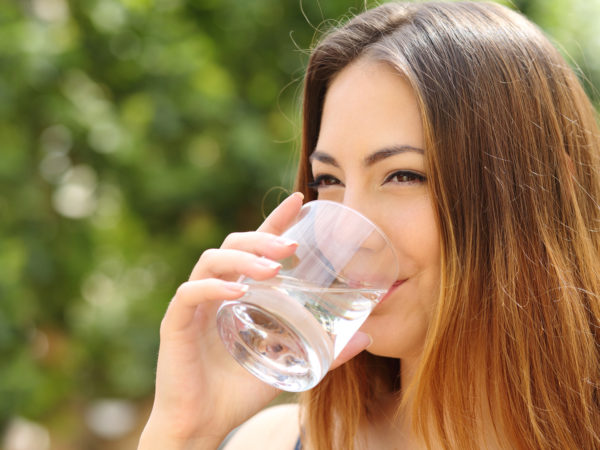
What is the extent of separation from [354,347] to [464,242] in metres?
0.31

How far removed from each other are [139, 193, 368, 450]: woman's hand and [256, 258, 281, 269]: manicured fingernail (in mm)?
111

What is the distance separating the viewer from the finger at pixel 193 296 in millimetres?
1216

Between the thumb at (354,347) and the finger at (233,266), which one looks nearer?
the finger at (233,266)

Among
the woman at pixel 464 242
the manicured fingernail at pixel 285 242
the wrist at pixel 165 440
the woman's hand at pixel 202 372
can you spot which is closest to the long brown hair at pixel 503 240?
the woman at pixel 464 242

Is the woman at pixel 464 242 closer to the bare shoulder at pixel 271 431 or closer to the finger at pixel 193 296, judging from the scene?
the finger at pixel 193 296

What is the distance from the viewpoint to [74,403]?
518 centimetres

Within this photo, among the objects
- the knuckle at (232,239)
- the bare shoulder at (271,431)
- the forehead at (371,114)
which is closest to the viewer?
the knuckle at (232,239)

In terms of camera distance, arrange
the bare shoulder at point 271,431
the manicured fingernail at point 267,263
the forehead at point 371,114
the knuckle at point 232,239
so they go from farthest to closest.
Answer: the bare shoulder at point 271,431, the forehead at point 371,114, the knuckle at point 232,239, the manicured fingernail at point 267,263

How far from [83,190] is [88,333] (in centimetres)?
105

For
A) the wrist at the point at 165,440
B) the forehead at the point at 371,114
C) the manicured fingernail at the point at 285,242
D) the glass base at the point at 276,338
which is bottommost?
the wrist at the point at 165,440

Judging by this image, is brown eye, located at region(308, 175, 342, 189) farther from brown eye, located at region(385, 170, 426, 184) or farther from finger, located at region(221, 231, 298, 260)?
finger, located at region(221, 231, 298, 260)

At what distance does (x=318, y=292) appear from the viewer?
1.18m

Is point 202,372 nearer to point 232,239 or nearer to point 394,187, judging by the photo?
point 232,239

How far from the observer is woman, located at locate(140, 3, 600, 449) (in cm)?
144
